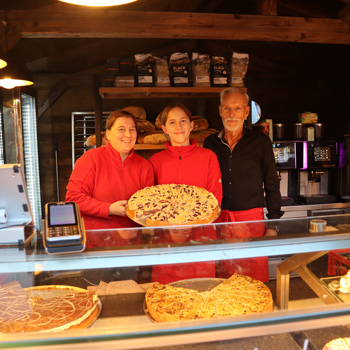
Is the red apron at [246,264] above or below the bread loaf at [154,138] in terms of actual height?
below

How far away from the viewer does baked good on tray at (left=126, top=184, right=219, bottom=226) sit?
193cm

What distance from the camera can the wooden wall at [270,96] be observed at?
5668 millimetres

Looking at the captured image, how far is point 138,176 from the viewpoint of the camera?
7.99 feet

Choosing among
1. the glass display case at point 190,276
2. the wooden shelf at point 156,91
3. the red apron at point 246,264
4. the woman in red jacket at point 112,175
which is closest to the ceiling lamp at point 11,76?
the wooden shelf at point 156,91

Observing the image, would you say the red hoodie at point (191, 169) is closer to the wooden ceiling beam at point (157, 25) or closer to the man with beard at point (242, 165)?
the man with beard at point (242, 165)

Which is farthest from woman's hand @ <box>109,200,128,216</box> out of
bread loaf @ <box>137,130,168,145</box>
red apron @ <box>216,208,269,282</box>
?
bread loaf @ <box>137,130,168,145</box>

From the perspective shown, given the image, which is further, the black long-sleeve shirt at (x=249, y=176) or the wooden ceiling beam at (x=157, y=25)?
the wooden ceiling beam at (x=157, y=25)

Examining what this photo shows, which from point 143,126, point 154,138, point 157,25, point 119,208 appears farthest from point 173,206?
point 157,25

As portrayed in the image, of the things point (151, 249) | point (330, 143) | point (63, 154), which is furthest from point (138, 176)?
point (63, 154)

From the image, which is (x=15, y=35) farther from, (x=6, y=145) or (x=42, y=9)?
(x=6, y=145)

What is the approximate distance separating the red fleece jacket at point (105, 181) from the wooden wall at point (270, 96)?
10.7ft

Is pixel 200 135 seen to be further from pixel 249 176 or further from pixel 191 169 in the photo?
pixel 191 169

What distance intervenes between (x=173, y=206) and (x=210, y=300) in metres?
0.67

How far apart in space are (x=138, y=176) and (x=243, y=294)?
1.15m
